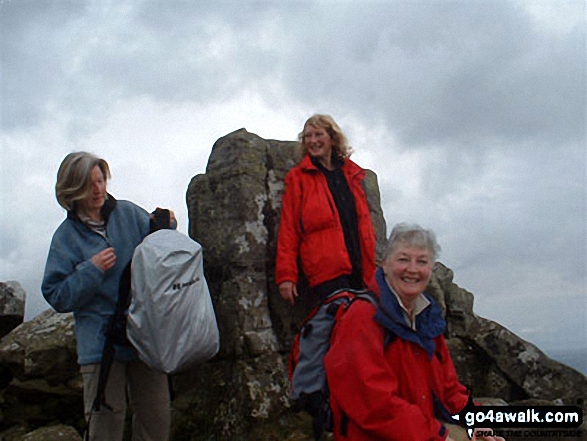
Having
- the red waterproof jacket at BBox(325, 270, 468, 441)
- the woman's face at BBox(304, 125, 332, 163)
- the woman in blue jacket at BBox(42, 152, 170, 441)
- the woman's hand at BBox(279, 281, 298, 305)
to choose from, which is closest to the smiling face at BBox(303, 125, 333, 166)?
the woman's face at BBox(304, 125, 332, 163)

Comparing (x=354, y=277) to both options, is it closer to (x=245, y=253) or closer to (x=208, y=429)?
(x=245, y=253)

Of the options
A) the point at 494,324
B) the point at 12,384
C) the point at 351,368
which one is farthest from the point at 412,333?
the point at 12,384

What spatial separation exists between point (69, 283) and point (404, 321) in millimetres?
2744

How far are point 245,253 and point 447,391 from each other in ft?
9.92

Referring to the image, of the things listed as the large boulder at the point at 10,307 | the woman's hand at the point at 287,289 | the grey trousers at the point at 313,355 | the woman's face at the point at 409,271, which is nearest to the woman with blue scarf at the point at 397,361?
the woman's face at the point at 409,271

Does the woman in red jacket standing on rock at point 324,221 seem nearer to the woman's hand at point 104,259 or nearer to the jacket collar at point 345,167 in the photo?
the jacket collar at point 345,167

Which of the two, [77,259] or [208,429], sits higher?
[77,259]

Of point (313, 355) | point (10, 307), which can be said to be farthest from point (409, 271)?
point (10, 307)

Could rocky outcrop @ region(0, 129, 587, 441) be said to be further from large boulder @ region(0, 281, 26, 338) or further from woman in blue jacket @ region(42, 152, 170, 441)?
woman in blue jacket @ region(42, 152, 170, 441)

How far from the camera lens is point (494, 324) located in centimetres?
855

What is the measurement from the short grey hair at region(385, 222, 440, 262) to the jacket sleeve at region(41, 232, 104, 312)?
7.91 feet

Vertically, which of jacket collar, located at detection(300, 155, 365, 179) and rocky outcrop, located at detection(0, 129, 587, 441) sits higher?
jacket collar, located at detection(300, 155, 365, 179)

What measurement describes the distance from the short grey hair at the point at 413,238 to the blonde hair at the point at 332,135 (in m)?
2.50

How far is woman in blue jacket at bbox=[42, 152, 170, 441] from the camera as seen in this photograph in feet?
15.4
